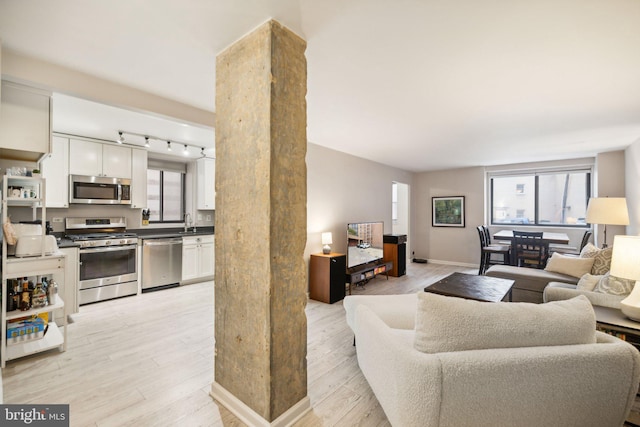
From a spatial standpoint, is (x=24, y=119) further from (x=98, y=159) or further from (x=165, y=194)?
(x=165, y=194)

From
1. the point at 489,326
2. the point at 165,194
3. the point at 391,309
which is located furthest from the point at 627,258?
the point at 165,194

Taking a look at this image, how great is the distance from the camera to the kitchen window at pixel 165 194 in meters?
5.21

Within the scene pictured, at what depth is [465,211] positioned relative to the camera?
264 inches

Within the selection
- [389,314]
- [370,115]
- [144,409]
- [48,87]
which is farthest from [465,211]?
[48,87]

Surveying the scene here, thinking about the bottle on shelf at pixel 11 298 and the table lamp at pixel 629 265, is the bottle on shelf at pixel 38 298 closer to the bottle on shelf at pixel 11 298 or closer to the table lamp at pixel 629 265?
the bottle on shelf at pixel 11 298

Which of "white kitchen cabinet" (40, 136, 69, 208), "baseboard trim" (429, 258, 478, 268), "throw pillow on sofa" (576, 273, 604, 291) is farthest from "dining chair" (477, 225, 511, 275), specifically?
"white kitchen cabinet" (40, 136, 69, 208)

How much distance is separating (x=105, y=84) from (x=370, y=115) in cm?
263

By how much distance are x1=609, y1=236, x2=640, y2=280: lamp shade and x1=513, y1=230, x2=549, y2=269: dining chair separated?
335cm

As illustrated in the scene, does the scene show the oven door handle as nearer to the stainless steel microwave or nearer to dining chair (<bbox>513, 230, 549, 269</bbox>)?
the stainless steel microwave

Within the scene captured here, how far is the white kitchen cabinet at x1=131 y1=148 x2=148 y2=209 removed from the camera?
14.9ft

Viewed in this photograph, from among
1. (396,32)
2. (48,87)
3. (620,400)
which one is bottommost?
(620,400)

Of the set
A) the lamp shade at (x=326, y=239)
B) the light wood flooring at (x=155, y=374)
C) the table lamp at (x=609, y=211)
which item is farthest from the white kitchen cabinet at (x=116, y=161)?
the table lamp at (x=609, y=211)

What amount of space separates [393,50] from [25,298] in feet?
12.1

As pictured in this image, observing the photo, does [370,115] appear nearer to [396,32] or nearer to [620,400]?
[396,32]
